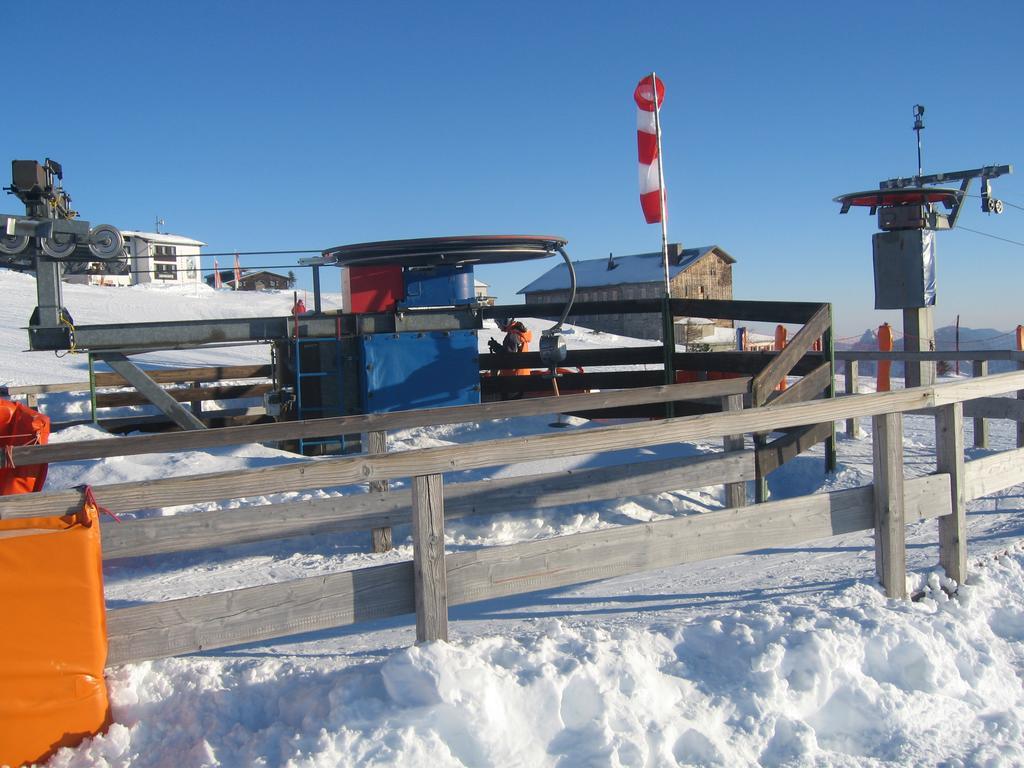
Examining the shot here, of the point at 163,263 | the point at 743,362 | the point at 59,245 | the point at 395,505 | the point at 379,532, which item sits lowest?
the point at 379,532

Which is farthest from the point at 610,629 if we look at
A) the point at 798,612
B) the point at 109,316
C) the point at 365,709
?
the point at 109,316

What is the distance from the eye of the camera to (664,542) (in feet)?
13.2

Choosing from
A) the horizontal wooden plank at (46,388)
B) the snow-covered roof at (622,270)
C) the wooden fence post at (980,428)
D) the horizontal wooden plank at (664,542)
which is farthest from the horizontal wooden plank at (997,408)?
the snow-covered roof at (622,270)

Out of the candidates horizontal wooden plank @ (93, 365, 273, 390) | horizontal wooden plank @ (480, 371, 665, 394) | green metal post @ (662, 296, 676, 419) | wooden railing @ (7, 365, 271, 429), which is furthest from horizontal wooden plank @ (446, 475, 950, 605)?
horizontal wooden plank @ (93, 365, 273, 390)

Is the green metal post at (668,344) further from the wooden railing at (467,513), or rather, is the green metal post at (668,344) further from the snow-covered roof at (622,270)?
the snow-covered roof at (622,270)

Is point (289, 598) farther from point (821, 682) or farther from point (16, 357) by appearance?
point (16, 357)

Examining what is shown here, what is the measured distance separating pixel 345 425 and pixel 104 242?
4028 millimetres

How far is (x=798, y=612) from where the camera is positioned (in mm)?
4023

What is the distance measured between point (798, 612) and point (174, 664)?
2.70 m

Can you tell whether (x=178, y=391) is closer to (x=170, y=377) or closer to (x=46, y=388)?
(x=170, y=377)

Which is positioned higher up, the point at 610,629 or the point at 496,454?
the point at 496,454

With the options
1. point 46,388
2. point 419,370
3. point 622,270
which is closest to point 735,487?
point 419,370

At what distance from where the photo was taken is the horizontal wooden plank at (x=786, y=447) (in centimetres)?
696

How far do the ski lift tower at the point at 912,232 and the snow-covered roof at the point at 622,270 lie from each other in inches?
1538
